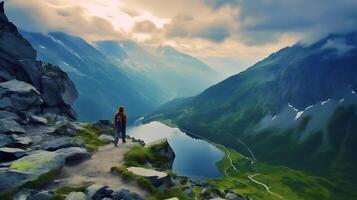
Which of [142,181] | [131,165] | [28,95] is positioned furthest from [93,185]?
[28,95]

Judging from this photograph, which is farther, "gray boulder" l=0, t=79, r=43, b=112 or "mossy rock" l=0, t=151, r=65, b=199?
"gray boulder" l=0, t=79, r=43, b=112

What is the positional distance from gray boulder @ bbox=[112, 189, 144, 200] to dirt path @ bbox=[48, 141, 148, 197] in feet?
5.95

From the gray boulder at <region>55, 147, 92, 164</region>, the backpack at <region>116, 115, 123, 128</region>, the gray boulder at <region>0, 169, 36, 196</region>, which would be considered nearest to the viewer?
the gray boulder at <region>0, 169, 36, 196</region>

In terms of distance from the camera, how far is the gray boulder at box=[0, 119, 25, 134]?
4486 cm

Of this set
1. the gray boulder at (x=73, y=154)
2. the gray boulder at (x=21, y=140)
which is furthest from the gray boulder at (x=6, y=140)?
the gray boulder at (x=73, y=154)

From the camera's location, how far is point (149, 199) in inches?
1275

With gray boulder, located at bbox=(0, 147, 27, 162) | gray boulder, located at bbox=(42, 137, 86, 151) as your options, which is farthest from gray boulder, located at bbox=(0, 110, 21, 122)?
gray boulder, located at bbox=(0, 147, 27, 162)

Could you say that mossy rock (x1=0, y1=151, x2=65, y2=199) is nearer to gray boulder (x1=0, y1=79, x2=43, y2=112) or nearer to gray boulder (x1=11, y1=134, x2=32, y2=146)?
gray boulder (x1=11, y1=134, x2=32, y2=146)

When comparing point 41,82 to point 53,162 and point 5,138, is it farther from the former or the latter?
point 53,162

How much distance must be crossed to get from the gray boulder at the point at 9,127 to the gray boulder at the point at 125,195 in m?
20.2

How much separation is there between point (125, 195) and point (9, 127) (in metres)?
22.3

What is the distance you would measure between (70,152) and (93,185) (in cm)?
921

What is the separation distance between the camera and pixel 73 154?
39969mm

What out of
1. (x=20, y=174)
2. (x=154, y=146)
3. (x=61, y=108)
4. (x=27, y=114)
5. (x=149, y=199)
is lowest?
(x=149, y=199)
